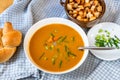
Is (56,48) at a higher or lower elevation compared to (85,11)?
lower

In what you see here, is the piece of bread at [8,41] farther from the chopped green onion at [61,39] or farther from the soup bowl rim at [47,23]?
the chopped green onion at [61,39]

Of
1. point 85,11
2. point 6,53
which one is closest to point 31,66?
point 6,53

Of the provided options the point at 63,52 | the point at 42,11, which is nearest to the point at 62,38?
the point at 63,52

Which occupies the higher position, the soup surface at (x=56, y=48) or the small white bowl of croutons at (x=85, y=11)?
the small white bowl of croutons at (x=85, y=11)

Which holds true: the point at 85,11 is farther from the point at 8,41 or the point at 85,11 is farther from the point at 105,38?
the point at 8,41

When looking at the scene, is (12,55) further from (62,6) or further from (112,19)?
(112,19)

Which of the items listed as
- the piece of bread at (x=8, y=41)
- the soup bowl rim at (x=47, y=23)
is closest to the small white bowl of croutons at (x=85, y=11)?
the soup bowl rim at (x=47, y=23)

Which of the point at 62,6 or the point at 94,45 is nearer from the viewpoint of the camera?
the point at 94,45
